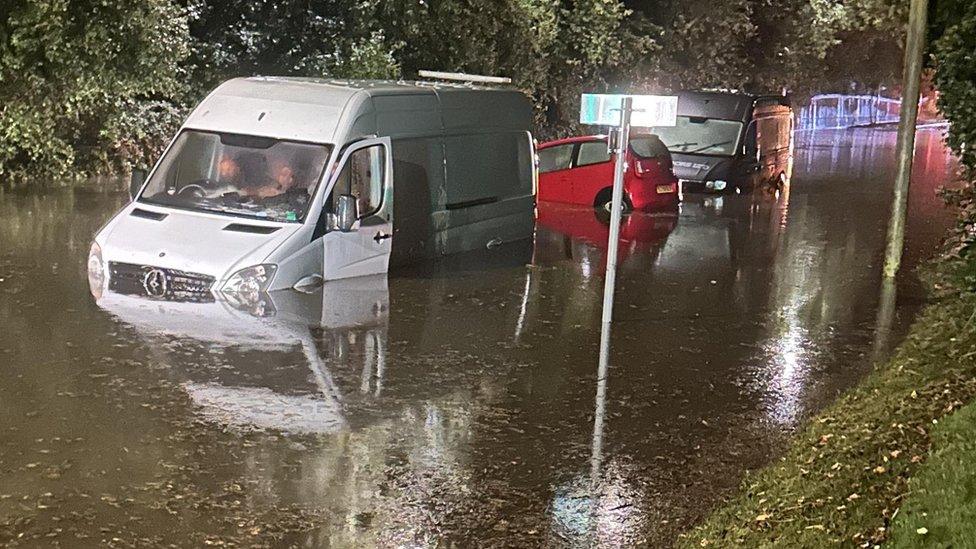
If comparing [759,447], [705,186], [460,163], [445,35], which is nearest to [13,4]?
[460,163]

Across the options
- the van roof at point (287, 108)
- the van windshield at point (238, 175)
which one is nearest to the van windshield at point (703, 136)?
the van roof at point (287, 108)

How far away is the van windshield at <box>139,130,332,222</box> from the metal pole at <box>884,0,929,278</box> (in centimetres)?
691

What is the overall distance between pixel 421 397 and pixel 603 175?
532 inches

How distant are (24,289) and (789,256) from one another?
Answer: 10.2m

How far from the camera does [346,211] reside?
1217cm

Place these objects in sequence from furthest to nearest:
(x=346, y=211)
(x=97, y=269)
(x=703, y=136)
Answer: (x=703, y=136) < (x=346, y=211) < (x=97, y=269)

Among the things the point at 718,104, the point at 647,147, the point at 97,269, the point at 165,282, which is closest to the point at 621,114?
the point at 165,282

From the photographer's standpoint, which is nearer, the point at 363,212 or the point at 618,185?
the point at 618,185

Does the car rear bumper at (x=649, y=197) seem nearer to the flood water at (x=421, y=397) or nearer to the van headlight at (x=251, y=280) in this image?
the flood water at (x=421, y=397)

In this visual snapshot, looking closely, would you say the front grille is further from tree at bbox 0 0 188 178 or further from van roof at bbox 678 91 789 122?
van roof at bbox 678 91 789 122

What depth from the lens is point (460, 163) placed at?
15.0 m

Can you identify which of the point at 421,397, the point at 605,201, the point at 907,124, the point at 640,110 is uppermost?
the point at 640,110

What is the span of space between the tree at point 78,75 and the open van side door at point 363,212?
8.16 m

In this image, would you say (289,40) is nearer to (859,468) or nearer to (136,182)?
(136,182)
